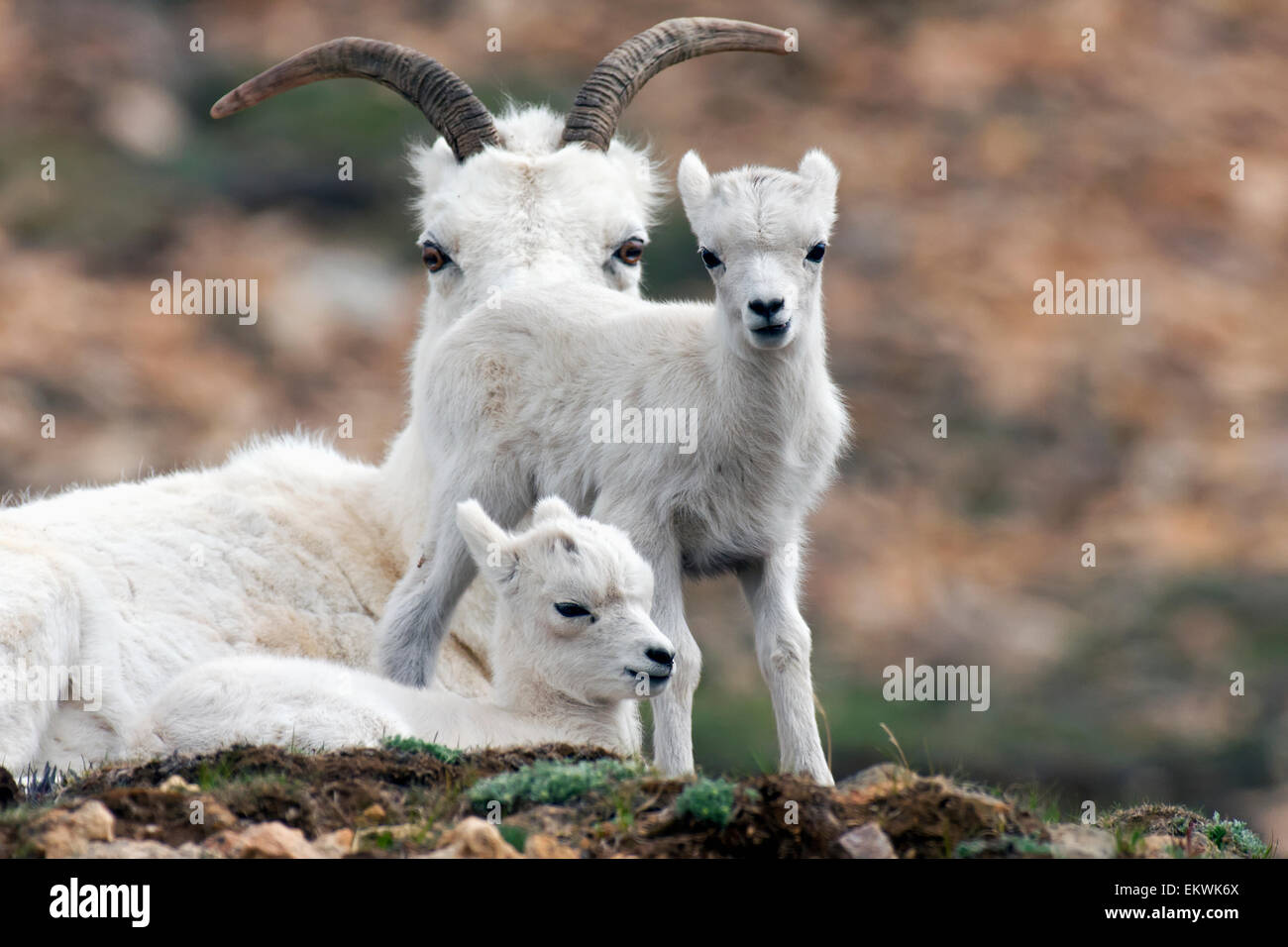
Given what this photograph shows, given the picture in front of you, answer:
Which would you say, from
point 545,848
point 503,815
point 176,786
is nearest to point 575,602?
point 503,815

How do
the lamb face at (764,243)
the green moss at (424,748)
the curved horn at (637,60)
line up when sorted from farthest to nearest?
1. the curved horn at (637,60)
2. the lamb face at (764,243)
3. the green moss at (424,748)

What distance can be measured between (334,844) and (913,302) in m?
29.6

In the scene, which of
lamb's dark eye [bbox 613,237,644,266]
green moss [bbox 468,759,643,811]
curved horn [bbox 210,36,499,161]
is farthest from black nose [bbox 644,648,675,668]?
curved horn [bbox 210,36,499,161]

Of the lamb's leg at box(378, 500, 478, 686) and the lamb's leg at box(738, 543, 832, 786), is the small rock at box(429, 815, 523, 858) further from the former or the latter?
the lamb's leg at box(378, 500, 478, 686)

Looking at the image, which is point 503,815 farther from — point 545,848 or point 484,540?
point 484,540

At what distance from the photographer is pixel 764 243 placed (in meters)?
7.89

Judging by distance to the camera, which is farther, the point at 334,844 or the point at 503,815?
the point at 503,815

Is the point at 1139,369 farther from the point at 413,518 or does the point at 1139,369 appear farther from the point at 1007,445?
the point at 413,518

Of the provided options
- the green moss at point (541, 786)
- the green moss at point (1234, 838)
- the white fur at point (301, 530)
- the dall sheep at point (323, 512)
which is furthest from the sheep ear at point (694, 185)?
the green moss at point (1234, 838)

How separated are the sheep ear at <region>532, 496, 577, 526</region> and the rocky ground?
1238mm

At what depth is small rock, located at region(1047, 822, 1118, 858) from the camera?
6.59m

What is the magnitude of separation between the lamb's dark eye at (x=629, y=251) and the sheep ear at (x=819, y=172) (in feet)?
7.38

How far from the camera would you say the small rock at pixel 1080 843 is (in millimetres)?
6590

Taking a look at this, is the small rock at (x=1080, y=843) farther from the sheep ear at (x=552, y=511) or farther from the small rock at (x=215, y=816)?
the small rock at (x=215, y=816)
